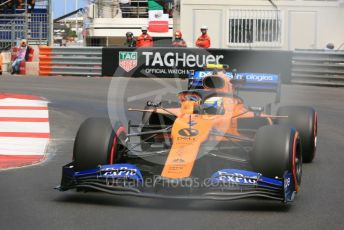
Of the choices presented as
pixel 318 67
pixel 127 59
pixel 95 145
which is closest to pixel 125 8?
pixel 127 59

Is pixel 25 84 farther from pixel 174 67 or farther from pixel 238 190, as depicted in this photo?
pixel 238 190

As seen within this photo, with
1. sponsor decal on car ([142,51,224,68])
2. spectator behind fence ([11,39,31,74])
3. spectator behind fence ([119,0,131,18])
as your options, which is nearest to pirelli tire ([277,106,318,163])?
sponsor decal on car ([142,51,224,68])

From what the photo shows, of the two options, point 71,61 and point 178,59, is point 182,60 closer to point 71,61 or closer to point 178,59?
point 178,59

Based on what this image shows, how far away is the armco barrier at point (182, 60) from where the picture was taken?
61.5 ft

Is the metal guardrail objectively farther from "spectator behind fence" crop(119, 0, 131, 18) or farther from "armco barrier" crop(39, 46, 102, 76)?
"spectator behind fence" crop(119, 0, 131, 18)

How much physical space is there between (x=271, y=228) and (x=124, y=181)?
1.32 meters

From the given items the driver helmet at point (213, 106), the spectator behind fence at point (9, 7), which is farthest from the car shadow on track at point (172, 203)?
the spectator behind fence at point (9, 7)

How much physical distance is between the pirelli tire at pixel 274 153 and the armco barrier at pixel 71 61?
49.6 feet

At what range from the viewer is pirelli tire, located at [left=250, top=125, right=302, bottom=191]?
19.8 feet

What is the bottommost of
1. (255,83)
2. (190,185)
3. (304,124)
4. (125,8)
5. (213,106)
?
(190,185)

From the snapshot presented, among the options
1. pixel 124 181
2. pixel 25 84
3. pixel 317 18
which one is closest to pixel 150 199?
pixel 124 181

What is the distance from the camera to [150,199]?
6.24m

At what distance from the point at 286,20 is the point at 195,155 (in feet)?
64.7

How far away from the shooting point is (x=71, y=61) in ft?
71.0
